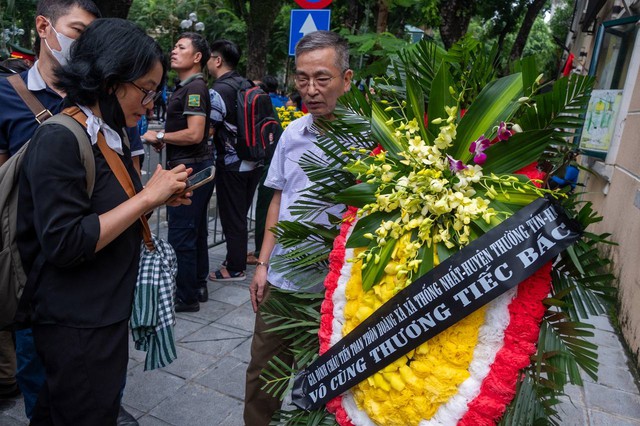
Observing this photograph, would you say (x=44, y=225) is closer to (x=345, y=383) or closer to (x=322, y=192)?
(x=322, y=192)

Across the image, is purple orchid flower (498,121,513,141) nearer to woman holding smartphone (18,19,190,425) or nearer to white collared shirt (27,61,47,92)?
woman holding smartphone (18,19,190,425)

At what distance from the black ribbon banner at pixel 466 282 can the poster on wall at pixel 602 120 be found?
5.35 meters

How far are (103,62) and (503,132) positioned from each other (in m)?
1.28

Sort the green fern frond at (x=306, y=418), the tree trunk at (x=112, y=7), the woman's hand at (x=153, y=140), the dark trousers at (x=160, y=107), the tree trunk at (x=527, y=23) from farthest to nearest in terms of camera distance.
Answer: the dark trousers at (x=160, y=107), the tree trunk at (x=527, y=23), the tree trunk at (x=112, y=7), the woman's hand at (x=153, y=140), the green fern frond at (x=306, y=418)

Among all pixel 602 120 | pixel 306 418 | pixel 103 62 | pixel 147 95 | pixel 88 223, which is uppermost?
pixel 103 62

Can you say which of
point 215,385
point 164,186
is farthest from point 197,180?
point 215,385

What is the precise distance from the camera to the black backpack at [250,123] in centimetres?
462

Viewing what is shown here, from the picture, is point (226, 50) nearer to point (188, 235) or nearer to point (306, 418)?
point (188, 235)

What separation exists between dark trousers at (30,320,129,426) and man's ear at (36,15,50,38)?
1387mm

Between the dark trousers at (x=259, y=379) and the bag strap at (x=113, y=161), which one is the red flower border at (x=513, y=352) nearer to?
the dark trousers at (x=259, y=379)

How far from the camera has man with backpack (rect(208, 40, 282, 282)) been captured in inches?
183

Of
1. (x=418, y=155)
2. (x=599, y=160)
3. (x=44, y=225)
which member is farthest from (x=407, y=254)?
(x=599, y=160)

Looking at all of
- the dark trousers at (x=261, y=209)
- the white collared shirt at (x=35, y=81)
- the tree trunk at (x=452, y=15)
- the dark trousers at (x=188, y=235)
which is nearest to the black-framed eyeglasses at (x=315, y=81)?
the white collared shirt at (x=35, y=81)

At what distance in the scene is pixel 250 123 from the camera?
4.66 m
